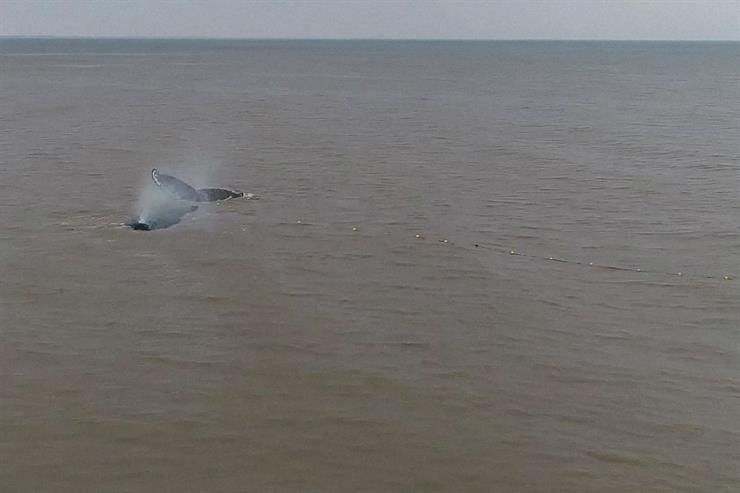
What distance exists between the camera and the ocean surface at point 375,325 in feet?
35.3

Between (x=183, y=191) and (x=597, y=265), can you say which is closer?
(x=597, y=265)

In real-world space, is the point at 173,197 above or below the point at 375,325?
above

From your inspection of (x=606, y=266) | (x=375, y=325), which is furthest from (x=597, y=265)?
(x=375, y=325)

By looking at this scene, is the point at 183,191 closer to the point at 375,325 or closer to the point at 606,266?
the point at 375,325

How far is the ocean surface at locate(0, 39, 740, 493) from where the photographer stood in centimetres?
1075

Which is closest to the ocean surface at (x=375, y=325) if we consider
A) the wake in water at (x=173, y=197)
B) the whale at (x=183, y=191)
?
the wake in water at (x=173, y=197)

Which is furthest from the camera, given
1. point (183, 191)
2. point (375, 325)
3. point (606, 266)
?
point (183, 191)

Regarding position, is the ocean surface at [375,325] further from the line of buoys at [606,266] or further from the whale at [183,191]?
the whale at [183,191]

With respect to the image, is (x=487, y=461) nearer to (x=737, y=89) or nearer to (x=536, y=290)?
(x=536, y=290)

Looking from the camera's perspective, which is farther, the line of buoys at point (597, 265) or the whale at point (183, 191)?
the whale at point (183, 191)

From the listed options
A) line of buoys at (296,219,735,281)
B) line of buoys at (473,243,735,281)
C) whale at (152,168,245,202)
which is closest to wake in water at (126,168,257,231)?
whale at (152,168,245,202)

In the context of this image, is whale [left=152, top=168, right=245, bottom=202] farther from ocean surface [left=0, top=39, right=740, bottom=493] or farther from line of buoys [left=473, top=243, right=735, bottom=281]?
line of buoys [left=473, top=243, right=735, bottom=281]

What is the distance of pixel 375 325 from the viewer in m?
15.2

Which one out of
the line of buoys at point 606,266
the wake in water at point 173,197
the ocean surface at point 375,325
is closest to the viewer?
the ocean surface at point 375,325
